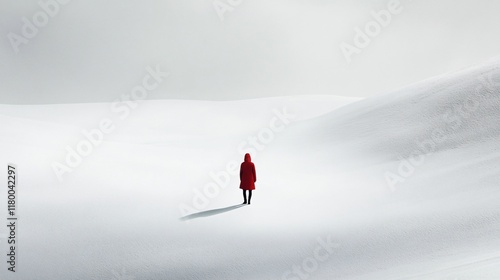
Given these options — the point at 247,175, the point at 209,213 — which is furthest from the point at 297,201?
the point at 209,213

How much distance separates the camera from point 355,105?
2473 cm

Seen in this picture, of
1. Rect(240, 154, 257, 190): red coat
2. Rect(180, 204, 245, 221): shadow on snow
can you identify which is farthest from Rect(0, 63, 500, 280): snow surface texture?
Rect(240, 154, 257, 190): red coat

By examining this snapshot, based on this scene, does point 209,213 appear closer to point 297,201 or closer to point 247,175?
point 247,175

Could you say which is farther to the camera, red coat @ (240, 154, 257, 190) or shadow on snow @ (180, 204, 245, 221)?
red coat @ (240, 154, 257, 190)

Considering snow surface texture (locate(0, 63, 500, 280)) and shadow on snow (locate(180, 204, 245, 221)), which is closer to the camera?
snow surface texture (locate(0, 63, 500, 280))

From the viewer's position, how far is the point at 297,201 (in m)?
14.0

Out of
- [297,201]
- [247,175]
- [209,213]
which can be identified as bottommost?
[209,213]

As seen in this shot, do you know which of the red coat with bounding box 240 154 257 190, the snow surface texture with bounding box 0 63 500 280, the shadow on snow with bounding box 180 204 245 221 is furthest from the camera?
the red coat with bounding box 240 154 257 190

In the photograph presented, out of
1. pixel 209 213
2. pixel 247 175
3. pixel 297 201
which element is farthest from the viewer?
pixel 297 201

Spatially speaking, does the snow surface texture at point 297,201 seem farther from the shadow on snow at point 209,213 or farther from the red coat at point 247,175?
the red coat at point 247,175

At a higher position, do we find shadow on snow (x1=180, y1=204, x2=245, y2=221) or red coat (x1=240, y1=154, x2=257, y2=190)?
red coat (x1=240, y1=154, x2=257, y2=190)

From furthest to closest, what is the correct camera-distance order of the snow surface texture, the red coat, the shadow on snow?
the red coat, the shadow on snow, the snow surface texture

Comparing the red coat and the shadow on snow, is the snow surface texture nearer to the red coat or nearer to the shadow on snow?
the shadow on snow

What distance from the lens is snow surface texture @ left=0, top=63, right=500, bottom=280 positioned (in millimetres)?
9781
